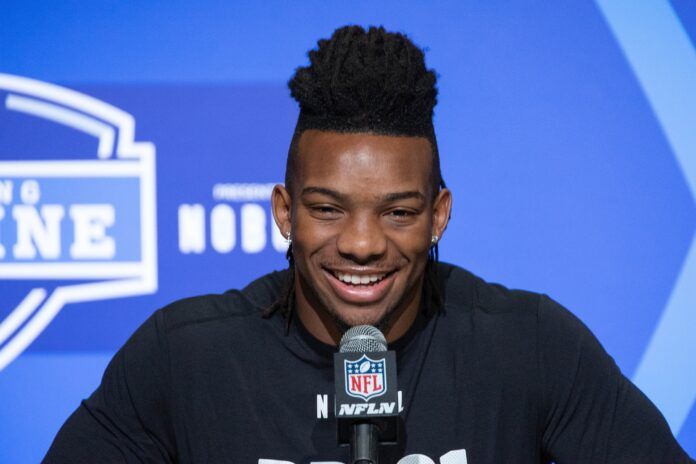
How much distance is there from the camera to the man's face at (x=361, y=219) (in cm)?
163

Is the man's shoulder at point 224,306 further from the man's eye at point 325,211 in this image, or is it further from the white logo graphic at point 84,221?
the white logo graphic at point 84,221

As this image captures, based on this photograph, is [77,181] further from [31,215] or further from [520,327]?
[520,327]

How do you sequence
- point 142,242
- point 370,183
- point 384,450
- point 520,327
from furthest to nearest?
point 142,242
point 520,327
point 384,450
point 370,183

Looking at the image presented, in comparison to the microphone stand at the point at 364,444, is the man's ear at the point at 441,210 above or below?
above

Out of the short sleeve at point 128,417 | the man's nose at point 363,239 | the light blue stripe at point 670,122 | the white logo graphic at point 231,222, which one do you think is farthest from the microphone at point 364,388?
the light blue stripe at point 670,122

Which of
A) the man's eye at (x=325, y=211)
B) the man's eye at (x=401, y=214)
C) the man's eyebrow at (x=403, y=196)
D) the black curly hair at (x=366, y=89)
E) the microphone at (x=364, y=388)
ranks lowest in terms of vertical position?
the microphone at (x=364, y=388)

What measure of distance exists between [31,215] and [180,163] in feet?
1.33

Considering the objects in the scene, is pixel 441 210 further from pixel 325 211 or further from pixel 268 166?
pixel 268 166

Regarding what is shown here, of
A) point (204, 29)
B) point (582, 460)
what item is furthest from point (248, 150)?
point (582, 460)

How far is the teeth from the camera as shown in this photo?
1676 millimetres

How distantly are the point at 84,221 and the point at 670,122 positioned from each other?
1534 millimetres

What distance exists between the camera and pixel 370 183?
1622 mm

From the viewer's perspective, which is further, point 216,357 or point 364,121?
point 216,357

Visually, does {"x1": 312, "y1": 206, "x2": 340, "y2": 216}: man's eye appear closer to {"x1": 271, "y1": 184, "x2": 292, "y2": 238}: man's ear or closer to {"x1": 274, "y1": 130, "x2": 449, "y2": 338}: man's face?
{"x1": 274, "y1": 130, "x2": 449, "y2": 338}: man's face
